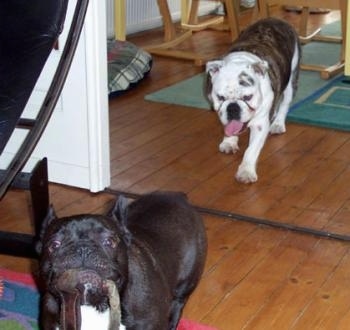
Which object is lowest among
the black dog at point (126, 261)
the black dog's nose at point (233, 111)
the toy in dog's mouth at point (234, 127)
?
the toy in dog's mouth at point (234, 127)

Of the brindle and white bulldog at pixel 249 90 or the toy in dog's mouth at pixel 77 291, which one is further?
the brindle and white bulldog at pixel 249 90

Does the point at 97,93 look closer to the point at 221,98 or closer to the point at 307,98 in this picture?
the point at 221,98

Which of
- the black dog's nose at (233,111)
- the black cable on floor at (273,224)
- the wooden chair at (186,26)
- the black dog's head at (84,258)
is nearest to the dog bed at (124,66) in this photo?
the wooden chair at (186,26)

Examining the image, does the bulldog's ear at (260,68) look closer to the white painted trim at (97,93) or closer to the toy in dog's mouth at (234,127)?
the toy in dog's mouth at (234,127)

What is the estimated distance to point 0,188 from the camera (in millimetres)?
1862

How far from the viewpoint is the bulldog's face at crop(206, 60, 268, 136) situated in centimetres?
321

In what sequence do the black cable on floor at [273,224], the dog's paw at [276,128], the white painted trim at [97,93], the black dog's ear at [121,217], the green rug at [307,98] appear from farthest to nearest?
the green rug at [307,98]
the dog's paw at [276,128]
the white painted trim at [97,93]
the black cable on floor at [273,224]
the black dog's ear at [121,217]

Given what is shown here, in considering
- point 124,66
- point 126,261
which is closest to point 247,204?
point 126,261

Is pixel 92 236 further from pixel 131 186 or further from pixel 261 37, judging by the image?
pixel 261 37

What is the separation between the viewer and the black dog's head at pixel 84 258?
141cm


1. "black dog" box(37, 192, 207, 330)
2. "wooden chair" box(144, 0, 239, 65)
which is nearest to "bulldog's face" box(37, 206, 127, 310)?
"black dog" box(37, 192, 207, 330)

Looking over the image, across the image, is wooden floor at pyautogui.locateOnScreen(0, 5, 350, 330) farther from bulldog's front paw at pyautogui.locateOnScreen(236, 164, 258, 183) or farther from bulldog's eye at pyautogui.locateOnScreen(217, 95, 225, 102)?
bulldog's eye at pyautogui.locateOnScreen(217, 95, 225, 102)

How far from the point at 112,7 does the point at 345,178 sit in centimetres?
306

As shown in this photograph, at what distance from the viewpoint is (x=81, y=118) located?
2.95m
